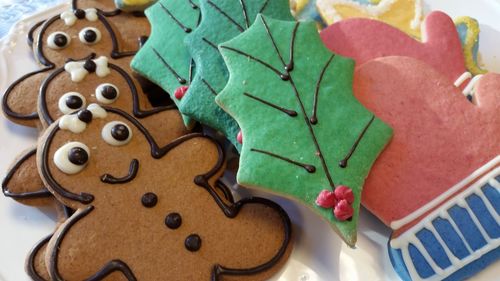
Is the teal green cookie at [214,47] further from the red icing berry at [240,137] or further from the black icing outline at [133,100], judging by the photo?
the black icing outline at [133,100]

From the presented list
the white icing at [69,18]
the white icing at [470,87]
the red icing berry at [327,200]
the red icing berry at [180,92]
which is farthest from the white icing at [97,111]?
the white icing at [470,87]

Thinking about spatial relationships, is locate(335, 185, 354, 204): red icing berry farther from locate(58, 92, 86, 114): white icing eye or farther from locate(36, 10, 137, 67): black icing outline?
locate(36, 10, 137, 67): black icing outline

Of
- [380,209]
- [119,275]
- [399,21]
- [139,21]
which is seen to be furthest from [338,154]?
[139,21]

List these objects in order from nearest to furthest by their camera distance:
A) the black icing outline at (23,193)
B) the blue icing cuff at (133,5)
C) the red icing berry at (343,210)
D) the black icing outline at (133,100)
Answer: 1. the red icing berry at (343,210)
2. the black icing outline at (23,193)
3. the black icing outline at (133,100)
4. the blue icing cuff at (133,5)

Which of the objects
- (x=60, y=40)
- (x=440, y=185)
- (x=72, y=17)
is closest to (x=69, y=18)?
(x=72, y=17)

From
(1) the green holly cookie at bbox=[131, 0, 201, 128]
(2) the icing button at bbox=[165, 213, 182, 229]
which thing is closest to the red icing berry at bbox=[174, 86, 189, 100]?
(1) the green holly cookie at bbox=[131, 0, 201, 128]
